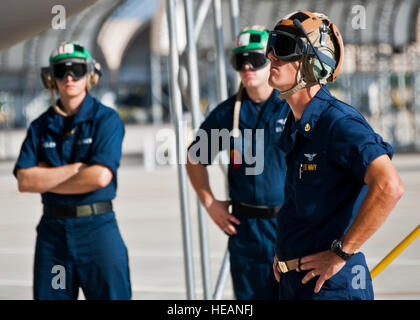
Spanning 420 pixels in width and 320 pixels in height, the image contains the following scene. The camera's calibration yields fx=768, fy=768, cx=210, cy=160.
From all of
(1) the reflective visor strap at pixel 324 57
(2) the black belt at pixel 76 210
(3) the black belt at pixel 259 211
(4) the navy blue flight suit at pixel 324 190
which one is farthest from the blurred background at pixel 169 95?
(4) the navy blue flight suit at pixel 324 190

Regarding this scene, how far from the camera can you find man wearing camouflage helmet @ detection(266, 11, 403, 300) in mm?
2869

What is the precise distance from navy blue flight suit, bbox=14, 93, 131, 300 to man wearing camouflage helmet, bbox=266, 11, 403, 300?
65.7 inches

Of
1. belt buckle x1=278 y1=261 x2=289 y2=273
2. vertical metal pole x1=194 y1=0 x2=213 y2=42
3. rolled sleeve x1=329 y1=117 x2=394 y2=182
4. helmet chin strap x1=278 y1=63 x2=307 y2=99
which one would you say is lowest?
belt buckle x1=278 y1=261 x2=289 y2=273

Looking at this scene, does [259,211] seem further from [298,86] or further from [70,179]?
[298,86]

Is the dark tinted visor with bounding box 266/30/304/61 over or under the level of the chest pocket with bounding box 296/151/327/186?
over

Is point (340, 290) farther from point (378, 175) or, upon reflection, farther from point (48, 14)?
point (48, 14)

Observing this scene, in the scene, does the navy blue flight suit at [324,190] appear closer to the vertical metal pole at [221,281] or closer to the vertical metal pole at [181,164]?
the vertical metal pole at [181,164]

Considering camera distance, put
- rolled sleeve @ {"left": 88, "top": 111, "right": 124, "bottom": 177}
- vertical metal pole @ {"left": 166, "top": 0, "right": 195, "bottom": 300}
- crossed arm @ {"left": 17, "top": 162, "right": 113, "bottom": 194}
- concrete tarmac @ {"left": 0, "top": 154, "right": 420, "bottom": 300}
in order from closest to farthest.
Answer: crossed arm @ {"left": 17, "top": 162, "right": 113, "bottom": 194} < rolled sleeve @ {"left": 88, "top": 111, "right": 124, "bottom": 177} < vertical metal pole @ {"left": 166, "top": 0, "right": 195, "bottom": 300} < concrete tarmac @ {"left": 0, "top": 154, "right": 420, "bottom": 300}

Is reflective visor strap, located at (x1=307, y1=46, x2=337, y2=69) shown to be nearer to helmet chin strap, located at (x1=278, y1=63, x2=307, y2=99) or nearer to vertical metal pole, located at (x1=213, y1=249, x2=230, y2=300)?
helmet chin strap, located at (x1=278, y1=63, x2=307, y2=99)

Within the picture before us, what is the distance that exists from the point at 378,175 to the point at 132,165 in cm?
1905

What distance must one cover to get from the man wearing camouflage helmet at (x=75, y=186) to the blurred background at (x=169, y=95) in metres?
0.38

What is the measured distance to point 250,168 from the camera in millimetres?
4707

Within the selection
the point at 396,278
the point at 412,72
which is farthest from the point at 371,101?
the point at 396,278

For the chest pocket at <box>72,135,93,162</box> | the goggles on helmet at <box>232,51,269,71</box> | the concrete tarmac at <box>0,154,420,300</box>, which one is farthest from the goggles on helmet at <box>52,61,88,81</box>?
the concrete tarmac at <box>0,154,420,300</box>
